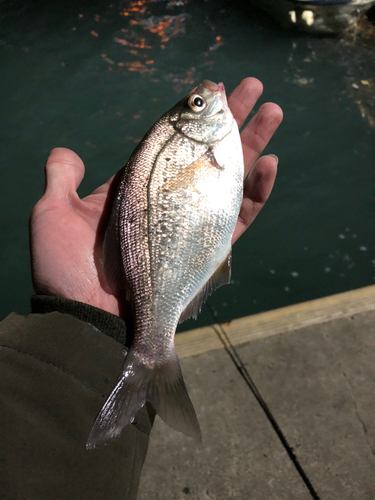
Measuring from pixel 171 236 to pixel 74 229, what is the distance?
2.20ft

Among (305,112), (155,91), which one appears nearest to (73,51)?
(155,91)

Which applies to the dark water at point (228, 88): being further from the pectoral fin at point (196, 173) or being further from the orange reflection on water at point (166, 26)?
the pectoral fin at point (196, 173)

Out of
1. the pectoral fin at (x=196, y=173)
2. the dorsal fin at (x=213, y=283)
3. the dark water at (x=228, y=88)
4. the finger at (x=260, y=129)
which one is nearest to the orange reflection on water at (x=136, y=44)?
the dark water at (x=228, y=88)

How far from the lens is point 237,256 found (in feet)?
16.2

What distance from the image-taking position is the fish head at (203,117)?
210 cm

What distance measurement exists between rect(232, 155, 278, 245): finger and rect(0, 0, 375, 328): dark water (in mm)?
1994

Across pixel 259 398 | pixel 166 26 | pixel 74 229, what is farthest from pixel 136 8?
pixel 259 398

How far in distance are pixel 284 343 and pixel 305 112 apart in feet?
15.8

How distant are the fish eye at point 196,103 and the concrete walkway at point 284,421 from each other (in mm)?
1929

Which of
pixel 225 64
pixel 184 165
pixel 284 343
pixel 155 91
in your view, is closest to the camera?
pixel 184 165

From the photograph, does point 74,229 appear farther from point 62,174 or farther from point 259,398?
point 259,398

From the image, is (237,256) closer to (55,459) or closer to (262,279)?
(262,279)

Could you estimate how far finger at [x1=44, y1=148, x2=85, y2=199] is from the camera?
2.32 metres

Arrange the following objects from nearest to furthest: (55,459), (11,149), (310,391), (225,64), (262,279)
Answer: (55,459), (310,391), (262,279), (11,149), (225,64)
